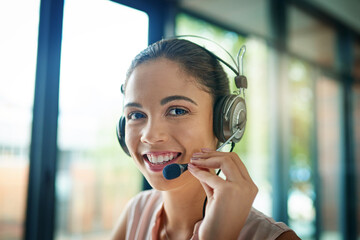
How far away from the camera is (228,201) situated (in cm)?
64

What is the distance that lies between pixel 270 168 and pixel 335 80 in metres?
1.33

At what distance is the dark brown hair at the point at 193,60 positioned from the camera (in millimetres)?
808

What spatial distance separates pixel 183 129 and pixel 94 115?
1404 mm

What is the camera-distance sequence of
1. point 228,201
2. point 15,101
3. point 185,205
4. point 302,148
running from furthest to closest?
point 302,148 → point 15,101 → point 185,205 → point 228,201

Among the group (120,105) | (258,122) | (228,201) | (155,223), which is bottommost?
(155,223)

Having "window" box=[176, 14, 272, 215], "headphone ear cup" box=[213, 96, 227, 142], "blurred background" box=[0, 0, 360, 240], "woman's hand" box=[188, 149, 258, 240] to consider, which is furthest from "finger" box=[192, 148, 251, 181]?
"window" box=[176, 14, 272, 215]

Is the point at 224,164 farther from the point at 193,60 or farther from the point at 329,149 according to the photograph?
the point at 329,149

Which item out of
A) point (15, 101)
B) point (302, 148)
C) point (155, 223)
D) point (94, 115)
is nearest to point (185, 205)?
point (155, 223)

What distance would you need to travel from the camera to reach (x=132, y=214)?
3.39 ft

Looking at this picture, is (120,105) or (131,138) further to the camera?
(120,105)

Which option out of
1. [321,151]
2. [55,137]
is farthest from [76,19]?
[321,151]

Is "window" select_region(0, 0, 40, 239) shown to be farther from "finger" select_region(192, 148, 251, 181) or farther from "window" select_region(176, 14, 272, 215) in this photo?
"window" select_region(176, 14, 272, 215)

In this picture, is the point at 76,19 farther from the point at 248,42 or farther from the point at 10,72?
the point at 248,42

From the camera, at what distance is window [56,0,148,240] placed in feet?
3.46
